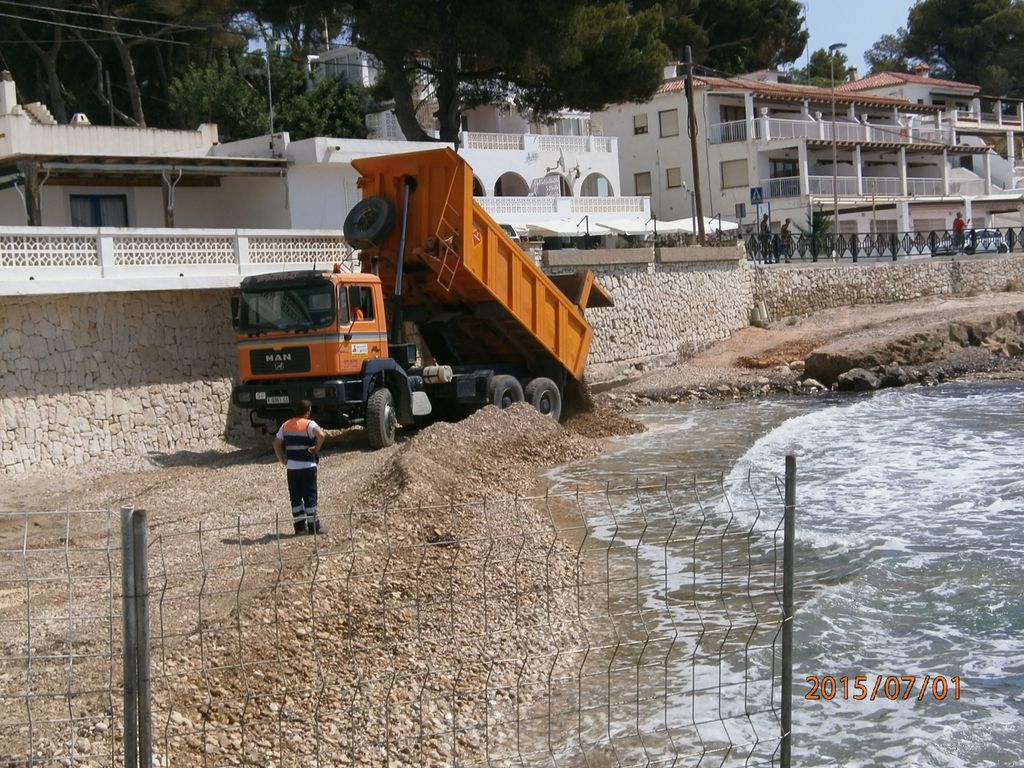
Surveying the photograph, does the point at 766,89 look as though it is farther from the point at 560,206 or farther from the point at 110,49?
the point at 110,49

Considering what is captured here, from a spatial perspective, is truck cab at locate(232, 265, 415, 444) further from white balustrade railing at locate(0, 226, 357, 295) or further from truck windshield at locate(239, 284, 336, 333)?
white balustrade railing at locate(0, 226, 357, 295)

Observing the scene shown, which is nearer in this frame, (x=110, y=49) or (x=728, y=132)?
(x=110, y=49)

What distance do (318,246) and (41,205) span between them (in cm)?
747

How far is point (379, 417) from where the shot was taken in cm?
1645

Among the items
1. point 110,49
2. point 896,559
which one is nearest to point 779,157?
point 110,49

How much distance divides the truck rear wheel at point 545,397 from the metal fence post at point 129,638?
14897 millimetres

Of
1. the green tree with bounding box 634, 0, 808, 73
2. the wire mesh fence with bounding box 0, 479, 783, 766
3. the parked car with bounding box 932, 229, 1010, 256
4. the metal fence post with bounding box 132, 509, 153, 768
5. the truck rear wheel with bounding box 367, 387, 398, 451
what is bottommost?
the wire mesh fence with bounding box 0, 479, 783, 766

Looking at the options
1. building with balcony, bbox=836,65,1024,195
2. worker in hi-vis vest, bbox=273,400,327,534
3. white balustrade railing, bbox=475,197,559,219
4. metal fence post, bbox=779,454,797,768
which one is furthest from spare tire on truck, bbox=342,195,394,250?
building with balcony, bbox=836,65,1024,195

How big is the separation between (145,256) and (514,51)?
15.2m

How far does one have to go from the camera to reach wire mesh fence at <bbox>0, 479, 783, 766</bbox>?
6.27 m

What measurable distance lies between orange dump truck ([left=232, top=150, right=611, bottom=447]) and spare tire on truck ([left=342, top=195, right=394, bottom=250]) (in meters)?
0.02

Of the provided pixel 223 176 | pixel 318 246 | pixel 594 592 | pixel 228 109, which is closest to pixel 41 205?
pixel 223 176

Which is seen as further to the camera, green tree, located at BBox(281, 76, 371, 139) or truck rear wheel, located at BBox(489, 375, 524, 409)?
green tree, located at BBox(281, 76, 371, 139)
